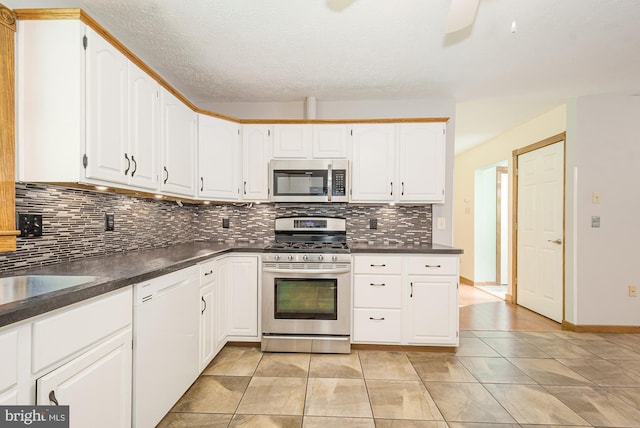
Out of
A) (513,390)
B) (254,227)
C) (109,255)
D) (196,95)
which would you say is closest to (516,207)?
(513,390)

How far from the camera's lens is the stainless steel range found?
2812mm

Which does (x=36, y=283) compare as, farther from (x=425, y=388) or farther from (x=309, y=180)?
(x=425, y=388)

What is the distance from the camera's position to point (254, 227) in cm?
350

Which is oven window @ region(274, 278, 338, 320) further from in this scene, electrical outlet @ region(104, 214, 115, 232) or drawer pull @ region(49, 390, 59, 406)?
drawer pull @ region(49, 390, 59, 406)

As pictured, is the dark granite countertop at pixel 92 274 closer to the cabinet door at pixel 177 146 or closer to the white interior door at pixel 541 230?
the cabinet door at pixel 177 146

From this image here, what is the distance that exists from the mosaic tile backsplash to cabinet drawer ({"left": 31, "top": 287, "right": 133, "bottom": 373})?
65cm

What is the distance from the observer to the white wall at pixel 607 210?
3369mm

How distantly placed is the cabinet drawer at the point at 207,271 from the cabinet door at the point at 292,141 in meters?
1.31

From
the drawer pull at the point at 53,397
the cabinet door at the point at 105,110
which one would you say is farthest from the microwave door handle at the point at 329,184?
the drawer pull at the point at 53,397

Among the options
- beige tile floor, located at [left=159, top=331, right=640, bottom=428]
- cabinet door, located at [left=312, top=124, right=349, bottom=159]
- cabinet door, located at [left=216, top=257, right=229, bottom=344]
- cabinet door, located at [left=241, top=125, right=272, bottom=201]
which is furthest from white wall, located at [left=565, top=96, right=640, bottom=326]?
cabinet door, located at [left=216, top=257, right=229, bottom=344]

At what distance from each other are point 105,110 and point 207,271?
1266 millimetres

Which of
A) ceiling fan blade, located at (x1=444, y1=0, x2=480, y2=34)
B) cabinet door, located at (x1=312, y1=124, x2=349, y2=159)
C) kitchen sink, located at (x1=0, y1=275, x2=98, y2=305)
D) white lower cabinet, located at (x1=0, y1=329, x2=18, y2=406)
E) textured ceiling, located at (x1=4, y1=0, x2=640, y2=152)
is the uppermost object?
textured ceiling, located at (x1=4, y1=0, x2=640, y2=152)

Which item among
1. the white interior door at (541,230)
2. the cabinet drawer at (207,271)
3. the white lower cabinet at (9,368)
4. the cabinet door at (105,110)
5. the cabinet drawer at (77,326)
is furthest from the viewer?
the white interior door at (541,230)

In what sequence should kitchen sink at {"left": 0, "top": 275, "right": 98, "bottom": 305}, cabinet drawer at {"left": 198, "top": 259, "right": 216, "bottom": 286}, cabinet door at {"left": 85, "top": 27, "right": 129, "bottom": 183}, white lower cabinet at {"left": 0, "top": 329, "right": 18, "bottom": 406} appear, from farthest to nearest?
cabinet drawer at {"left": 198, "top": 259, "right": 216, "bottom": 286} < cabinet door at {"left": 85, "top": 27, "right": 129, "bottom": 183} < kitchen sink at {"left": 0, "top": 275, "right": 98, "bottom": 305} < white lower cabinet at {"left": 0, "top": 329, "right": 18, "bottom": 406}
